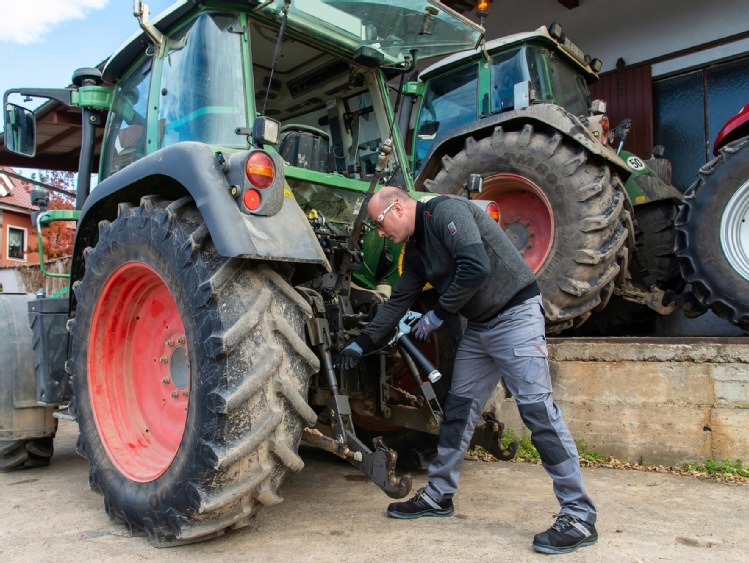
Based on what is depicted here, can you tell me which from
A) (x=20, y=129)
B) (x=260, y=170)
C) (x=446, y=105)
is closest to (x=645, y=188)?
(x=446, y=105)

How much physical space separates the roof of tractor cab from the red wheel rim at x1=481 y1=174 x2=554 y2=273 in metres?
1.32

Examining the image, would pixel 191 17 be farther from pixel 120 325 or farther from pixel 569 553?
pixel 569 553

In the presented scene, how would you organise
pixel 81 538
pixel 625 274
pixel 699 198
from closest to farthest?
1. pixel 81 538
2. pixel 699 198
3. pixel 625 274

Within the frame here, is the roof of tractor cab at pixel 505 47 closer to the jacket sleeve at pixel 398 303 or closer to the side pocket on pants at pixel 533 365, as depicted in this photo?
the jacket sleeve at pixel 398 303

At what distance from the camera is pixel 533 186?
4.98 meters

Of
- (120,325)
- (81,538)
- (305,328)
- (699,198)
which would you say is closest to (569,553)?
(305,328)

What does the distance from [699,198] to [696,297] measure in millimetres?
665

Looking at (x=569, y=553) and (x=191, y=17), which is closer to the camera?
(x=569, y=553)

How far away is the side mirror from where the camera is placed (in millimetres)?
3912

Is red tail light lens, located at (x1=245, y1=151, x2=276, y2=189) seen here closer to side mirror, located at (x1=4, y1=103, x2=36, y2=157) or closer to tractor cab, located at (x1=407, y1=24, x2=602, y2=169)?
side mirror, located at (x1=4, y1=103, x2=36, y2=157)

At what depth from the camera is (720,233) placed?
14.2 feet

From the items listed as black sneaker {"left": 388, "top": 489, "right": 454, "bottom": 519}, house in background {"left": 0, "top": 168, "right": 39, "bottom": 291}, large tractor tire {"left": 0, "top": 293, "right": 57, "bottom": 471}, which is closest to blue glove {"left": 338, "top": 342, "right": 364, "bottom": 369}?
black sneaker {"left": 388, "top": 489, "right": 454, "bottom": 519}

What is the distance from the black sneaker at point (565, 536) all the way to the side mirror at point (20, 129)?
3494 millimetres

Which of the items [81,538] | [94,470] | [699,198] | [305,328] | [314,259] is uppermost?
[699,198]
